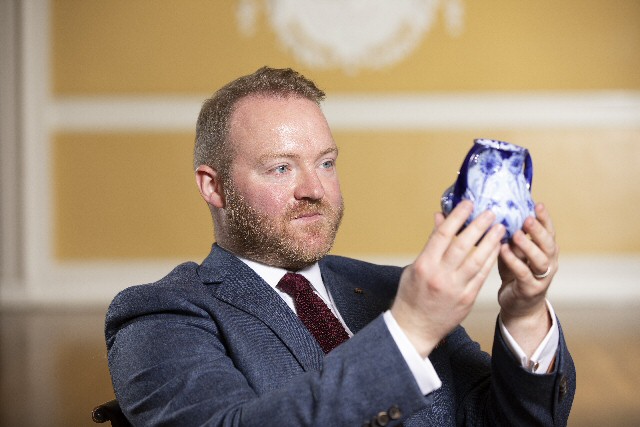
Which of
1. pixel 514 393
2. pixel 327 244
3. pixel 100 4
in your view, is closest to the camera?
pixel 514 393

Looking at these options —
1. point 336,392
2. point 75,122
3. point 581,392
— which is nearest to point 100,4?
point 75,122

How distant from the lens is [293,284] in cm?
171

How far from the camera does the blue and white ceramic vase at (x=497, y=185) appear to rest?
1.28m

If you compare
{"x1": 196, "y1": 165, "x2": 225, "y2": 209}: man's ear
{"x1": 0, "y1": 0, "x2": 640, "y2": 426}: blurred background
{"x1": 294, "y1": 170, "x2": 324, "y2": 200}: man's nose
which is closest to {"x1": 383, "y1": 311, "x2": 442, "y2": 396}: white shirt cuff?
{"x1": 294, "y1": 170, "x2": 324, "y2": 200}: man's nose

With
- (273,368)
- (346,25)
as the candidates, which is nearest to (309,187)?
(273,368)

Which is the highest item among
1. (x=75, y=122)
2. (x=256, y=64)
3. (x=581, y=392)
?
(x=256, y=64)

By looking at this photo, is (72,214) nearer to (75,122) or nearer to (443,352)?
(75,122)

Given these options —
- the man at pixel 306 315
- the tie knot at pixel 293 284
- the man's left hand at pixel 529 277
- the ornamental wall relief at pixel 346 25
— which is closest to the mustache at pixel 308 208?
the man at pixel 306 315

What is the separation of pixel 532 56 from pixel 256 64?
2.02 m

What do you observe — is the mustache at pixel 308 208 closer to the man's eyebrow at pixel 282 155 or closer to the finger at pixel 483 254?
the man's eyebrow at pixel 282 155

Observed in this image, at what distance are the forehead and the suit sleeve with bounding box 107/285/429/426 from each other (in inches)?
13.4

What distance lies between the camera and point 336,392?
4.04 ft

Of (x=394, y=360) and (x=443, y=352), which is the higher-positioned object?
(x=394, y=360)

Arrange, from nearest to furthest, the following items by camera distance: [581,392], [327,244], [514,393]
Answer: [514,393] → [327,244] → [581,392]
